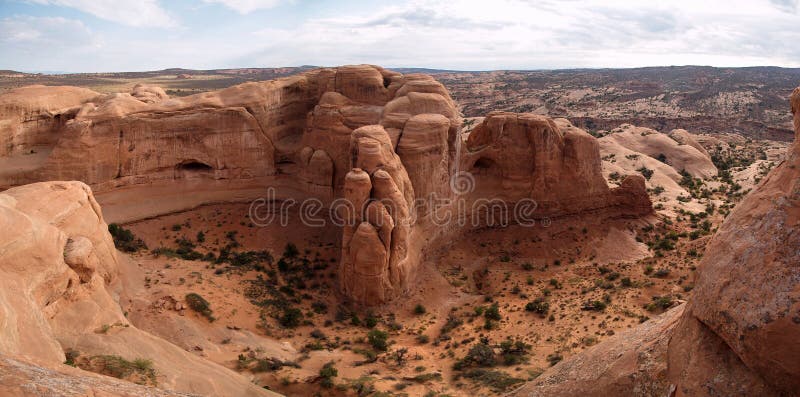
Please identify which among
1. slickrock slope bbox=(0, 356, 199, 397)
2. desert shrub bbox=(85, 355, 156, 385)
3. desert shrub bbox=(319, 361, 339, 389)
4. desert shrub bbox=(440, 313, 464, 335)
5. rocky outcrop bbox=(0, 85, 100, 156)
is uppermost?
rocky outcrop bbox=(0, 85, 100, 156)

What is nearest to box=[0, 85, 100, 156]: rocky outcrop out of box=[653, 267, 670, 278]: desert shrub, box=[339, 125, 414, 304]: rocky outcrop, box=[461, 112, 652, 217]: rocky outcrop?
box=[339, 125, 414, 304]: rocky outcrop

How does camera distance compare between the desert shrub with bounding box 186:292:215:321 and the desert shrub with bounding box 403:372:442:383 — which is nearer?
the desert shrub with bounding box 403:372:442:383

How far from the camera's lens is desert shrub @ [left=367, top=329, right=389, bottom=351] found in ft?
71.7

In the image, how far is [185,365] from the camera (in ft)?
51.1

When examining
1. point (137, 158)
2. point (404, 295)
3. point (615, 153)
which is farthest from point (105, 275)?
point (615, 153)

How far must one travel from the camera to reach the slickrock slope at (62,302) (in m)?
12.8

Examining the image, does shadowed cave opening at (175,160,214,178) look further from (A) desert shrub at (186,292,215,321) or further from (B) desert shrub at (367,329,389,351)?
(B) desert shrub at (367,329,389,351)

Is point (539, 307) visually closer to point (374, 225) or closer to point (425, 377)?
point (425, 377)

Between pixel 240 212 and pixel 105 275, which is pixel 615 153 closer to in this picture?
pixel 240 212

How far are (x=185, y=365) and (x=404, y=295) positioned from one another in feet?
43.0

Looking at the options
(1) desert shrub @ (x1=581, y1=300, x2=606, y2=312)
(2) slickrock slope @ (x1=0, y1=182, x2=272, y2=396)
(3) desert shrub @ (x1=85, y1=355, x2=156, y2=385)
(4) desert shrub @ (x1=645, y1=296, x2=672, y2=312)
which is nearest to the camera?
(2) slickrock slope @ (x1=0, y1=182, x2=272, y2=396)

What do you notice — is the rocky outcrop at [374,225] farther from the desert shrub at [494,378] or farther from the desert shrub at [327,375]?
the desert shrub at [494,378]

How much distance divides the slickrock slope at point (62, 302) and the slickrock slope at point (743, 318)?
12.1 metres

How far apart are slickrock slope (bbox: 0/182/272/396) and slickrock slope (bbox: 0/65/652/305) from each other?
1033 cm
